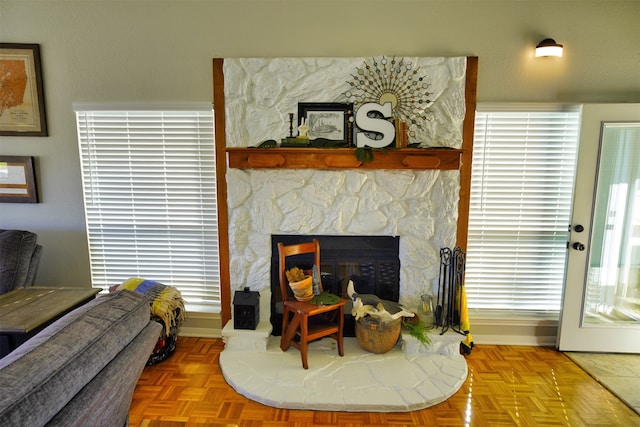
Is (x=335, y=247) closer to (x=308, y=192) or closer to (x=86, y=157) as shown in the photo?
(x=308, y=192)

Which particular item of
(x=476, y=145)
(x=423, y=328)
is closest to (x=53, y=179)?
(x=423, y=328)

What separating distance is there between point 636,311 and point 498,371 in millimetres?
1332

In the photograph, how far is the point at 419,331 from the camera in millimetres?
2738

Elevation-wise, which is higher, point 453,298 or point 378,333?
point 453,298

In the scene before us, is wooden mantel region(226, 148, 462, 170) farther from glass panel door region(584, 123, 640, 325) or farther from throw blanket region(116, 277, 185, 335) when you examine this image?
glass panel door region(584, 123, 640, 325)

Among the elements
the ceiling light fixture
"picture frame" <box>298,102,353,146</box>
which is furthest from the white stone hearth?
the ceiling light fixture

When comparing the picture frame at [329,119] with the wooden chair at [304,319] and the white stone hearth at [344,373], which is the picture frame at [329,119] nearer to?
the wooden chair at [304,319]

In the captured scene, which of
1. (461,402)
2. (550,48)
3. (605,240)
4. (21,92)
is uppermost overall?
(550,48)

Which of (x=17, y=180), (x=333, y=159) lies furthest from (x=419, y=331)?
(x=17, y=180)

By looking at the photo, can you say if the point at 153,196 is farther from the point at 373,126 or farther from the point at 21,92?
the point at 373,126

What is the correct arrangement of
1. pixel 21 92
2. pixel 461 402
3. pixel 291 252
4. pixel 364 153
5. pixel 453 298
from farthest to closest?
pixel 21 92, pixel 453 298, pixel 291 252, pixel 364 153, pixel 461 402

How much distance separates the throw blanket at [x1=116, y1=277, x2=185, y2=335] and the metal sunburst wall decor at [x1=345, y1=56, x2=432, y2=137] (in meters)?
2.03

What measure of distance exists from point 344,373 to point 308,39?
8.07ft

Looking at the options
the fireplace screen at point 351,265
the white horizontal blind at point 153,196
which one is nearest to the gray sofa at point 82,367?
the fireplace screen at point 351,265
